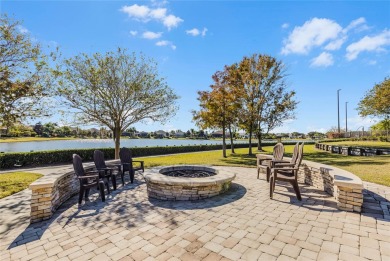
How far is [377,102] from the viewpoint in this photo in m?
19.1

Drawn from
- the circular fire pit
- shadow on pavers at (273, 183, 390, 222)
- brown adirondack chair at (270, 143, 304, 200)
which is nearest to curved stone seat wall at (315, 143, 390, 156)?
shadow on pavers at (273, 183, 390, 222)

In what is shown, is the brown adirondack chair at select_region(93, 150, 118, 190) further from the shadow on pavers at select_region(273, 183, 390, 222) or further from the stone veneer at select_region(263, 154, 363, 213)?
the stone veneer at select_region(263, 154, 363, 213)

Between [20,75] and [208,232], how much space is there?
9.54 m

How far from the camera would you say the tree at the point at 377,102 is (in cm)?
1827

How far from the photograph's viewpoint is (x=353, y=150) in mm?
15586

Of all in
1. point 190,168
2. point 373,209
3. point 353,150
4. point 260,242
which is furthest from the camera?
point 353,150

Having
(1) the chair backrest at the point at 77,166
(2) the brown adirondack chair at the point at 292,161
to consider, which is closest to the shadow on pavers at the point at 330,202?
(2) the brown adirondack chair at the point at 292,161

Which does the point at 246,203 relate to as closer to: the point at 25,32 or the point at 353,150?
the point at 25,32

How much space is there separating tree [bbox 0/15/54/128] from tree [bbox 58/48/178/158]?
254 centimetres

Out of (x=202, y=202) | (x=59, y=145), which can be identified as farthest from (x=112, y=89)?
(x=59, y=145)

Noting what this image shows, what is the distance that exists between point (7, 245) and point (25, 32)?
8.63 metres

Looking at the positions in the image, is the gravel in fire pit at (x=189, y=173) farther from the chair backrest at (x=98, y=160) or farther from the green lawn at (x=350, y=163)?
the green lawn at (x=350, y=163)

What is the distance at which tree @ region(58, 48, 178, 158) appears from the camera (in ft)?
37.4

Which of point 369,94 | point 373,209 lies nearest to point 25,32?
point 373,209
